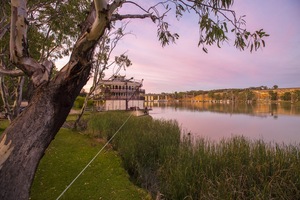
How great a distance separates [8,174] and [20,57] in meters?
1.09

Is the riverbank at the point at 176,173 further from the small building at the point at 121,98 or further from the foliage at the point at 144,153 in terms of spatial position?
the small building at the point at 121,98

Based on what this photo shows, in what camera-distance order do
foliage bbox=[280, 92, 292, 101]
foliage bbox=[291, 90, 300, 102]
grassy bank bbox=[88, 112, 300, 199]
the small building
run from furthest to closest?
foliage bbox=[280, 92, 292, 101], foliage bbox=[291, 90, 300, 102], the small building, grassy bank bbox=[88, 112, 300, 199]

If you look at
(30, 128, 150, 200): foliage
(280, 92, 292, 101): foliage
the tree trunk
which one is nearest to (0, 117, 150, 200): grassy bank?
(30, 128, 150, 200): foliage

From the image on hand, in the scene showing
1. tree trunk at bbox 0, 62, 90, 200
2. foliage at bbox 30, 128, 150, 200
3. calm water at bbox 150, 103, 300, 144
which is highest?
tree trunk at bbox 0, 62, 90, 200

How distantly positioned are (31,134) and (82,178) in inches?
159

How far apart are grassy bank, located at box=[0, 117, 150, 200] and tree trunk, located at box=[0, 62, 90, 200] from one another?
2.94 metres

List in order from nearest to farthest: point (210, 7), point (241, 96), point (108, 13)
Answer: point (108, 13) → point (210, 7) → point (241, 96)

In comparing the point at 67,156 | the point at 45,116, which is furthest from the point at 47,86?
the point at 67,156

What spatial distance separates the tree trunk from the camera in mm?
1884

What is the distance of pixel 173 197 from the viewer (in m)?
4.91

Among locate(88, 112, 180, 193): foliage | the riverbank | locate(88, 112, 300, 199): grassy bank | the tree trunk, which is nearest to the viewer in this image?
the tree trunk

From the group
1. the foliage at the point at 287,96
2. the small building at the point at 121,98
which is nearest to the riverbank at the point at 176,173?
the small building at the point at 121,98

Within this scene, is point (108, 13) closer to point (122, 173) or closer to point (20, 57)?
point (20, 57)

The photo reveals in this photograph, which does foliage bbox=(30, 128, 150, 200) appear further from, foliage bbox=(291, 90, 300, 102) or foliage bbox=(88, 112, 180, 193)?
foliage bbox=(291, 90, 300, 102)
